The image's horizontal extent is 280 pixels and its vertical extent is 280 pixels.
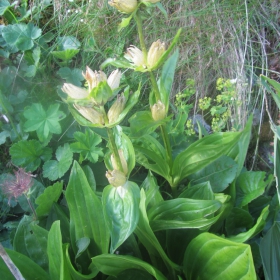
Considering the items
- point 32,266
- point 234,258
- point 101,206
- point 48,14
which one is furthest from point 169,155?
point 48,14

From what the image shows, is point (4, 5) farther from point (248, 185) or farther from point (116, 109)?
point (248, 185)

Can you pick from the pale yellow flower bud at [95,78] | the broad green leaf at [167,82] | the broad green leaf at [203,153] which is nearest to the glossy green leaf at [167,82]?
the broad green leaf at [167,82]

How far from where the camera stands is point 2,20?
5.99ft

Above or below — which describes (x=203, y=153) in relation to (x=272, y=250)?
above

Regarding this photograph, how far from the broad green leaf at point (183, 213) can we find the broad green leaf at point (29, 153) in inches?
21.6

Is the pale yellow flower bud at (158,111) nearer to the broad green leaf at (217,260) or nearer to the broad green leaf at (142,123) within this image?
the broad green leaf at (142,123)

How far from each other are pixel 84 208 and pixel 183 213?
0.27m

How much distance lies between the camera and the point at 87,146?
4.14 feet

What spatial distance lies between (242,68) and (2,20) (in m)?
1.24

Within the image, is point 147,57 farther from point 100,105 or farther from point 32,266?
point 32,266

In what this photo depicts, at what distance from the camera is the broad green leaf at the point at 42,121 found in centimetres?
132

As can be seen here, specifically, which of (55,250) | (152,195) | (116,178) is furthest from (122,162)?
(55,250)

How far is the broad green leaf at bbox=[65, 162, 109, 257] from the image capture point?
96 centimetres

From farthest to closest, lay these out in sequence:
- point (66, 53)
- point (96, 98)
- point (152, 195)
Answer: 1. point (66, 53)
2. point (152, 195)
3. point (96, 98)
